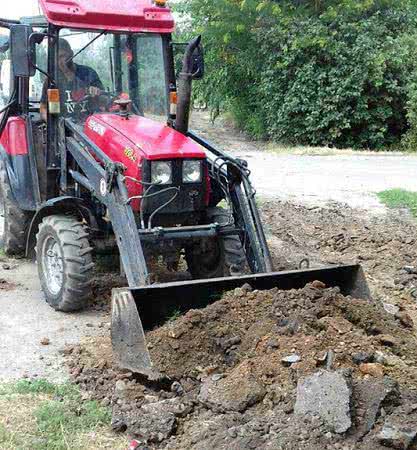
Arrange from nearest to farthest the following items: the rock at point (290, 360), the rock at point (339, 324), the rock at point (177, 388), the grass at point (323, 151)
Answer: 1. the rock at point (290, 360)
2. the rock at point (177, 388)
3. the rock at point (339, 324)
4. the grass at point (323, 151)

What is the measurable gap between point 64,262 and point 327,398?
3255 mm

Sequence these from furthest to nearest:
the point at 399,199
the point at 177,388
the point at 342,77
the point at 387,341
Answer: the point at 342,77, the point at 399,199, the point at 387,341, the point at 177,388

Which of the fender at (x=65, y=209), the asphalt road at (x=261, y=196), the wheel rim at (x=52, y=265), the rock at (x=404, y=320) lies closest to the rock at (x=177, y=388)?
the asphalt road at (x=261, y=196)

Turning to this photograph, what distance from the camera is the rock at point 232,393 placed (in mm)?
4617

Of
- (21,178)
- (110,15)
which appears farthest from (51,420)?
(110,15)

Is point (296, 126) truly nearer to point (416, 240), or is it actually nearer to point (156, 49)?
point (416, 240)

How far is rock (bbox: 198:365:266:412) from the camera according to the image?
15.1ft

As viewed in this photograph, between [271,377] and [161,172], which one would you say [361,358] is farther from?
[161,172]

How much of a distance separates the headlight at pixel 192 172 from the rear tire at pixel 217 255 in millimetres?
498

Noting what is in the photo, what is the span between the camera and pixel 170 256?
7129mm

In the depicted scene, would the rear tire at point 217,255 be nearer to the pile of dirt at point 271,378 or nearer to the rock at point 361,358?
the pile of dirt at point 271,378

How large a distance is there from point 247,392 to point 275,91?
20.6 m

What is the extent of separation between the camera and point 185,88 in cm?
721

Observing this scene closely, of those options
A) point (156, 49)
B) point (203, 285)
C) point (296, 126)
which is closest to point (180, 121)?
point (156, 49)
